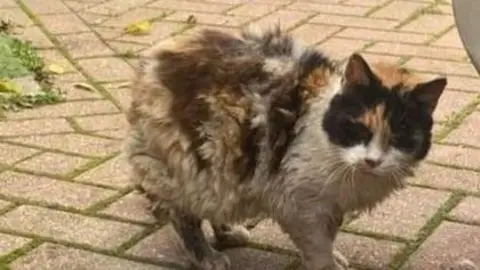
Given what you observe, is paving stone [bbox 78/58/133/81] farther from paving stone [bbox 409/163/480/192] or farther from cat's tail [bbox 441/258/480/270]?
cat's tail [bbox 441/258/480/270]

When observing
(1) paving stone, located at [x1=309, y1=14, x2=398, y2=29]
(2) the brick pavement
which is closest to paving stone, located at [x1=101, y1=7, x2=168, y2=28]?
(2) the brick pavement

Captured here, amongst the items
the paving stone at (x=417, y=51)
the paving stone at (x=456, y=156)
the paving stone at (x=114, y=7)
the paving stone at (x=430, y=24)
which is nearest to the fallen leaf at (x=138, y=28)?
the paving stone at (x=114, y=7)

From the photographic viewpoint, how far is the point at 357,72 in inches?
145

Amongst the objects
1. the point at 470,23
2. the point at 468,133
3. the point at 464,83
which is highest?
the point at 470,23

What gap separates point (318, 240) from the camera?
12.6 ft

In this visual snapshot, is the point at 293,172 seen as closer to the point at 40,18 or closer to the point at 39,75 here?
the point at 39,75

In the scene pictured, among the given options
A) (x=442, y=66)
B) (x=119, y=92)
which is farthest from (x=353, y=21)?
(x=119, y=92)

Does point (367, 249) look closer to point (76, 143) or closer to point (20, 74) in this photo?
point (76, 143)

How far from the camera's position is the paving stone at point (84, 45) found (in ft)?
21.3

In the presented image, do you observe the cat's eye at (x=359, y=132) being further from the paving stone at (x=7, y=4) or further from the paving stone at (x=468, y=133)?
the paving stone at (x=7, y=4)

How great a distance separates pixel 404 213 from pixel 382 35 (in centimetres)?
246

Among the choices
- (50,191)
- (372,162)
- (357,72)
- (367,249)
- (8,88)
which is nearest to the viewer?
(372,162)

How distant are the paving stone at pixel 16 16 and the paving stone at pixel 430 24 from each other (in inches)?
87.8

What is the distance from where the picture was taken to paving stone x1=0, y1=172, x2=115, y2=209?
467 centimetres
